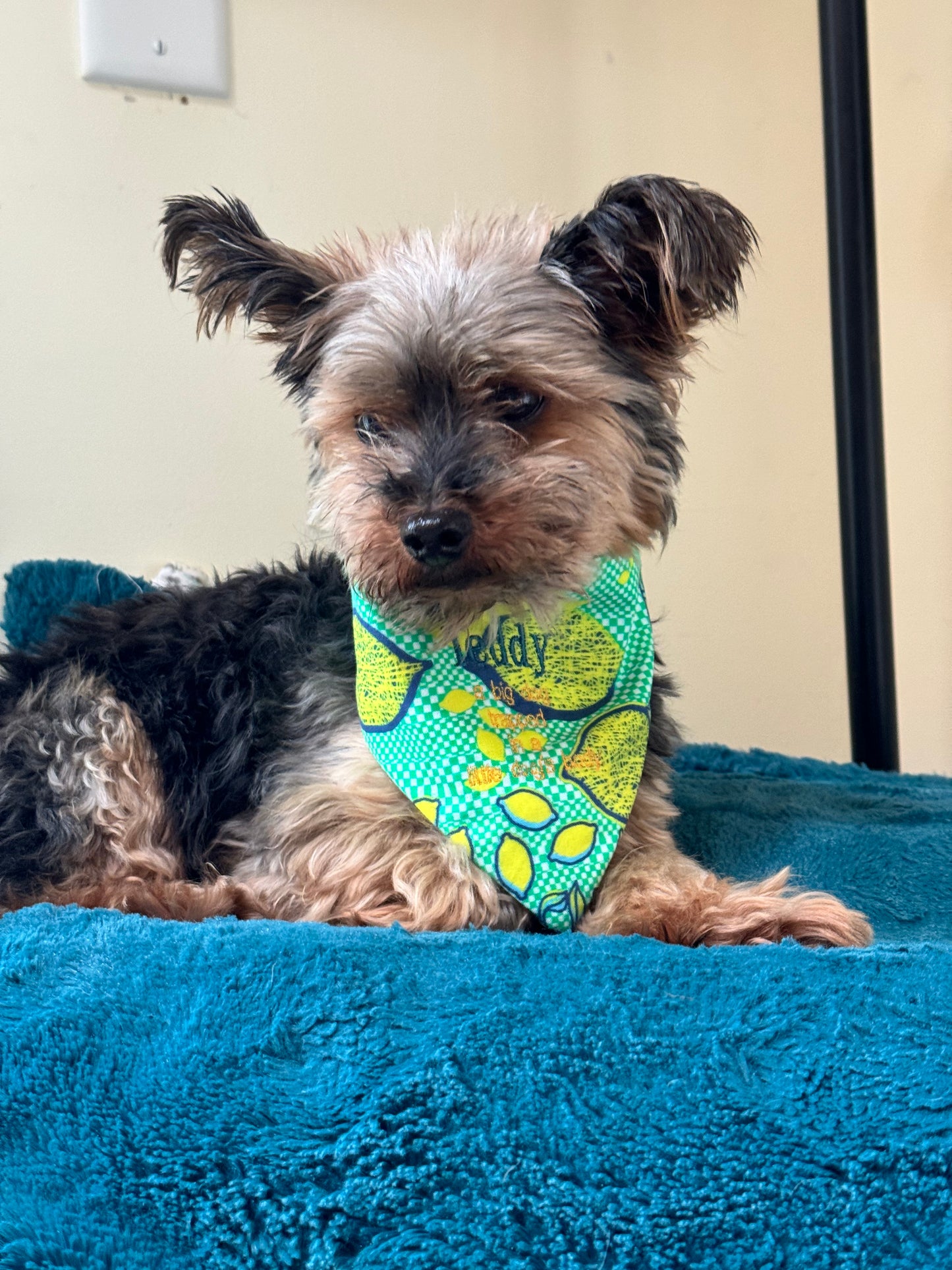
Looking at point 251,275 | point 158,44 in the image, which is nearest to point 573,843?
point 251,275

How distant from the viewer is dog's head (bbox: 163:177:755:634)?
1347 mm

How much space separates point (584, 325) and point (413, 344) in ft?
0.78

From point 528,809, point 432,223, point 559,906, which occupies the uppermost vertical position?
point 432,223

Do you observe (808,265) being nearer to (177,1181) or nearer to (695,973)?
(695,973)

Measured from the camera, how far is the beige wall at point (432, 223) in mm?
2422

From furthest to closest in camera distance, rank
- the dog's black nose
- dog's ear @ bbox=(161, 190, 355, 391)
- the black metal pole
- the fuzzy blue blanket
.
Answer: the black metal pole < dog's ear @ bbox=(161, 190, 355, 391) < the dog's black nose < the fuzzy blue blanket

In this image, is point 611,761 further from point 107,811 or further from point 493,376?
point 107,811

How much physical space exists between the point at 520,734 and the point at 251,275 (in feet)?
2.44

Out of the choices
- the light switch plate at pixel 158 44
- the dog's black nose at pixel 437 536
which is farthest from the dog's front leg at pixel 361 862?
the light switch plate at pixel 158 44

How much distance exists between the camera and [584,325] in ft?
4.91

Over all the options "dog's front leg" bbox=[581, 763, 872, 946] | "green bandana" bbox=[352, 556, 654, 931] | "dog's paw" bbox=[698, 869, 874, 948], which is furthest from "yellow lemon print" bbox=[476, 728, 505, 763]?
"dog's paw" bbox=[698, 869, 874, 948]

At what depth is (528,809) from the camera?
1.47 meters

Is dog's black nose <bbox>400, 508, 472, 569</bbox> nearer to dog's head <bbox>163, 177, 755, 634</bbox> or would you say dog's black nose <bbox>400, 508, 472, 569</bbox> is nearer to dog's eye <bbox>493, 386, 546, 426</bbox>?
dog's head <bbox>163, 177, 755, 634</bbox>

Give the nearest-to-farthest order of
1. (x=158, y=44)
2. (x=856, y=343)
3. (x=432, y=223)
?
(x=856, y=343) → (x=158, y=44) → (x=432, y=223)
